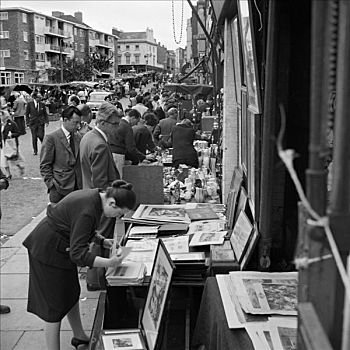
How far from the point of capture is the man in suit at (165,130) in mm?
12212

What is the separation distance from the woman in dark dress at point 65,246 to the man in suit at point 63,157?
245 cm

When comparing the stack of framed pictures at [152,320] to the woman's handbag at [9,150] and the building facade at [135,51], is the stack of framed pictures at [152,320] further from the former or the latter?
the building facade at [135,51]

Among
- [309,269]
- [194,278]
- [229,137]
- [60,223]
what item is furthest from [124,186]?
[229,137]

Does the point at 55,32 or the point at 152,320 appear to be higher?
the point at 55,32

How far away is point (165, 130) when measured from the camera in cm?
1285

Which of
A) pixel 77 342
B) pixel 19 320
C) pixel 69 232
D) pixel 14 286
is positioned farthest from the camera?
pixel 14 286

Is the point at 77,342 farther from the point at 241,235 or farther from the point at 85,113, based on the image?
the point at 85,113

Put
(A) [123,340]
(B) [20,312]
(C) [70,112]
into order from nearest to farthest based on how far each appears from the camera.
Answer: (A) [123,340], (B) [20,312], (C) [70,112]

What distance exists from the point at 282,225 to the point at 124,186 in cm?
114

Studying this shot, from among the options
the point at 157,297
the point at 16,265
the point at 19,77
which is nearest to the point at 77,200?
the point at 157,297

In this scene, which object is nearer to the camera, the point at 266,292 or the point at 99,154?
the point at 266,292

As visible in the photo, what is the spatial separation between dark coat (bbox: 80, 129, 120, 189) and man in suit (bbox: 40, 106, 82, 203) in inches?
19.2

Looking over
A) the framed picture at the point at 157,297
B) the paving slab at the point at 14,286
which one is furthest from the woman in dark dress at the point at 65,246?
the paving slab at the point at 14,286

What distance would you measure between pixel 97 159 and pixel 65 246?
203 centimetres
